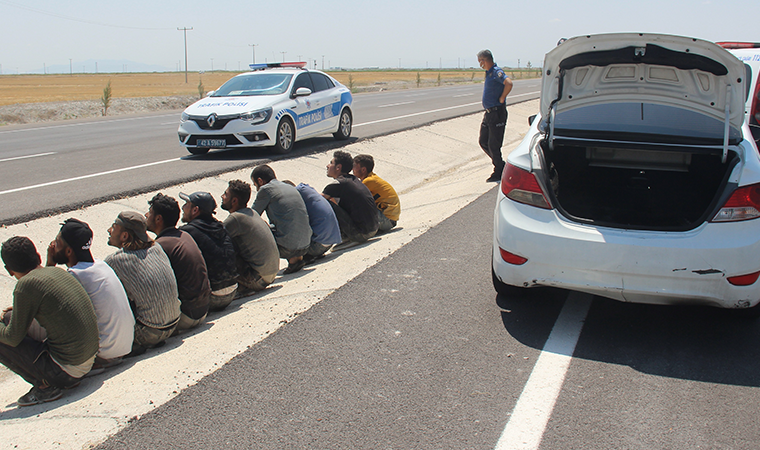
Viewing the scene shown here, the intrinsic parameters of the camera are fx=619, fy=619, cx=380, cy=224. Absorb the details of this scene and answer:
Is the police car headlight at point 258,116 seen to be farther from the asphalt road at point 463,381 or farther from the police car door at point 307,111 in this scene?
the asphalt road at point 463,381

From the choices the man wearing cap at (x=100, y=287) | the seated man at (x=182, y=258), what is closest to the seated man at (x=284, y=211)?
the seated man at (x=182, y=258)

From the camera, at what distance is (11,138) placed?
53.4 ft

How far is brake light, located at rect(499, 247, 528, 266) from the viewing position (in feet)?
13.9

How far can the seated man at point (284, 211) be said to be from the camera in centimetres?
672

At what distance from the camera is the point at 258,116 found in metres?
12.0

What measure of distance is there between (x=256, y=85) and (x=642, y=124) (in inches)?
392

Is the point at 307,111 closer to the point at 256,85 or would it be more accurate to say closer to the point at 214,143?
the point at 256,85

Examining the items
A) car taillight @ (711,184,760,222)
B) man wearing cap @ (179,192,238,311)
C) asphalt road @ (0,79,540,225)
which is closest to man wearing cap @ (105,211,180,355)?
man wearing cap @ (179,192,238,311)

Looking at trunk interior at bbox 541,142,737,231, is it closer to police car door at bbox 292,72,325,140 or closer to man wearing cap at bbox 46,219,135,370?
man wearing cap at bbox 46,219,135,370

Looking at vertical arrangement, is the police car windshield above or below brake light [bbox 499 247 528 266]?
above

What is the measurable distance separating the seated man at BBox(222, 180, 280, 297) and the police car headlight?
6.10 meters

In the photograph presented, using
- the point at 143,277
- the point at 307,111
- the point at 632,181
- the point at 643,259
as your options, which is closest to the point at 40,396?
the point at 143,277

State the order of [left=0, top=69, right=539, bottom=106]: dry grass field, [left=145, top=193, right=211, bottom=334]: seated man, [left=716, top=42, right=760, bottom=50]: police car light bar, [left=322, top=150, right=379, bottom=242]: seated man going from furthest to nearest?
[left=0, top=69, right=539, bottom=106]: dry grass field < [left=716, top=42, right=760, bottom=50]: police car light bar < [left=322, top=150, right=379, bottom=242]: seated man < [left=145, top=193, right=211, bottom=334]: seated man

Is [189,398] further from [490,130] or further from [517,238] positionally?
[490,130]
